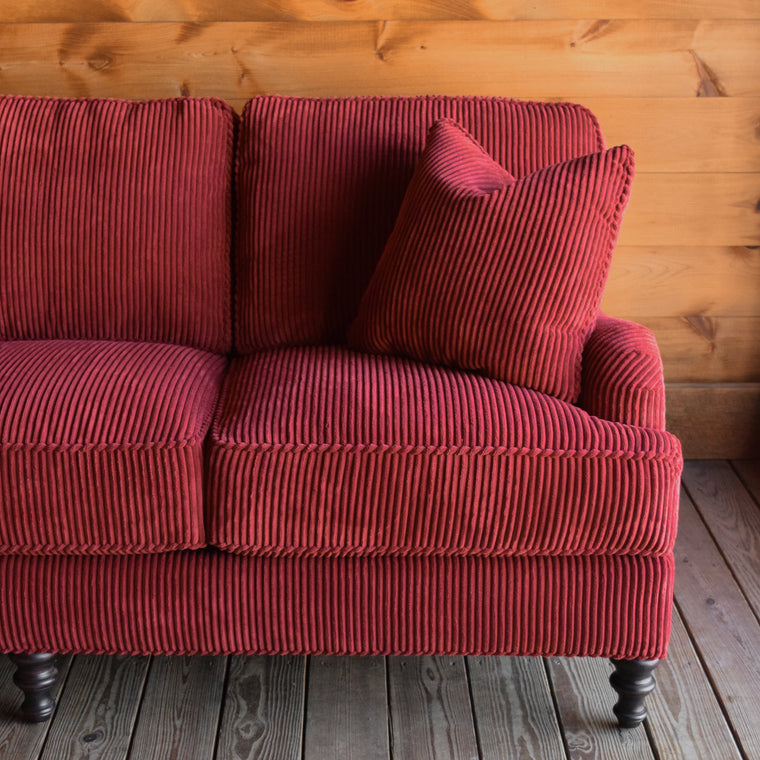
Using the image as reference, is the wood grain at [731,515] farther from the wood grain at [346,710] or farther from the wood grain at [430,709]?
the wood grain at [346,710]

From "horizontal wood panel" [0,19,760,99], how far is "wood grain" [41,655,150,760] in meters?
1.16

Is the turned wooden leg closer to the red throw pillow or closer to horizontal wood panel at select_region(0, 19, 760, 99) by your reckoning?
the red throw pillow

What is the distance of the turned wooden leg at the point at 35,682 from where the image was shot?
1268mm

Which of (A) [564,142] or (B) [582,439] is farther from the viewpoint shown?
(A) [564,142]

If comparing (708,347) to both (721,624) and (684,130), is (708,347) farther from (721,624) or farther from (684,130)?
(721,624)

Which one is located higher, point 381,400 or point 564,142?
point 564,142

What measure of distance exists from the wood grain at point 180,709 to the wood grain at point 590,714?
519 millimetres

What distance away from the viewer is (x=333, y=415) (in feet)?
3.91

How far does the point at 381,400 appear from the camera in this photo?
122cm

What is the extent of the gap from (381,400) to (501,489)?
8.1 inches

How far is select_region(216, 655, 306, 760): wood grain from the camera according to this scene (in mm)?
1252

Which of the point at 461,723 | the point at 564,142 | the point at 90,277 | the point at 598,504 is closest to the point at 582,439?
the point at 598,504

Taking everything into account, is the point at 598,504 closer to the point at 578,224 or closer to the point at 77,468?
the point at 578,224

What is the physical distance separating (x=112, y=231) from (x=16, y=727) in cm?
81
